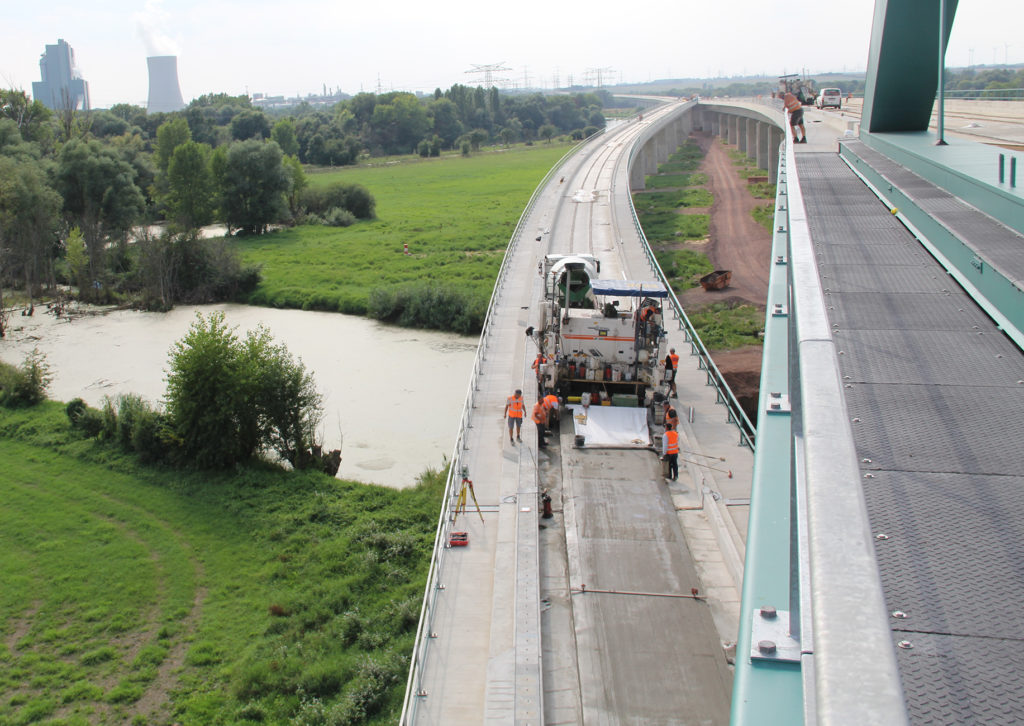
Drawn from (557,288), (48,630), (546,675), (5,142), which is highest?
(5,142)

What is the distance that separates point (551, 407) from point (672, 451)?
11.9ft

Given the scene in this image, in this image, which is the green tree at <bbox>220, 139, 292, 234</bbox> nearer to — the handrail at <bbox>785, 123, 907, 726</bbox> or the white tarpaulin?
the white tarpaulin

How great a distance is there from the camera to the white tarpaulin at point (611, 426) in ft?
62.4

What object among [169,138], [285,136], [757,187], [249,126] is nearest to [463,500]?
[757,187]

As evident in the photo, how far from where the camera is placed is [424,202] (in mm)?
79938

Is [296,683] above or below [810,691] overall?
below

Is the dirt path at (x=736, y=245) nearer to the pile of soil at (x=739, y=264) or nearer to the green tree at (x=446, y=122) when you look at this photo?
the pile of soil at (x=739, y=264)

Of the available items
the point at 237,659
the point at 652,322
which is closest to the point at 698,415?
the point at 652,322

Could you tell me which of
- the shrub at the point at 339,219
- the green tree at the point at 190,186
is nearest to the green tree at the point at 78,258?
the green tree at the point at 190,186

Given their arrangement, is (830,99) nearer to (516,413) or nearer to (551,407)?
(551,407)

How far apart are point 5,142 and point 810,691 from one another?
73061 mm

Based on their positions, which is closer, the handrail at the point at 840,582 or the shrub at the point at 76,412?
the handrail at the point at 840,582

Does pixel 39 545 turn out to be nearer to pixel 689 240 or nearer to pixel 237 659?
pixel 237 659

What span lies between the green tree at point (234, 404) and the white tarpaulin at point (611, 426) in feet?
33.0
